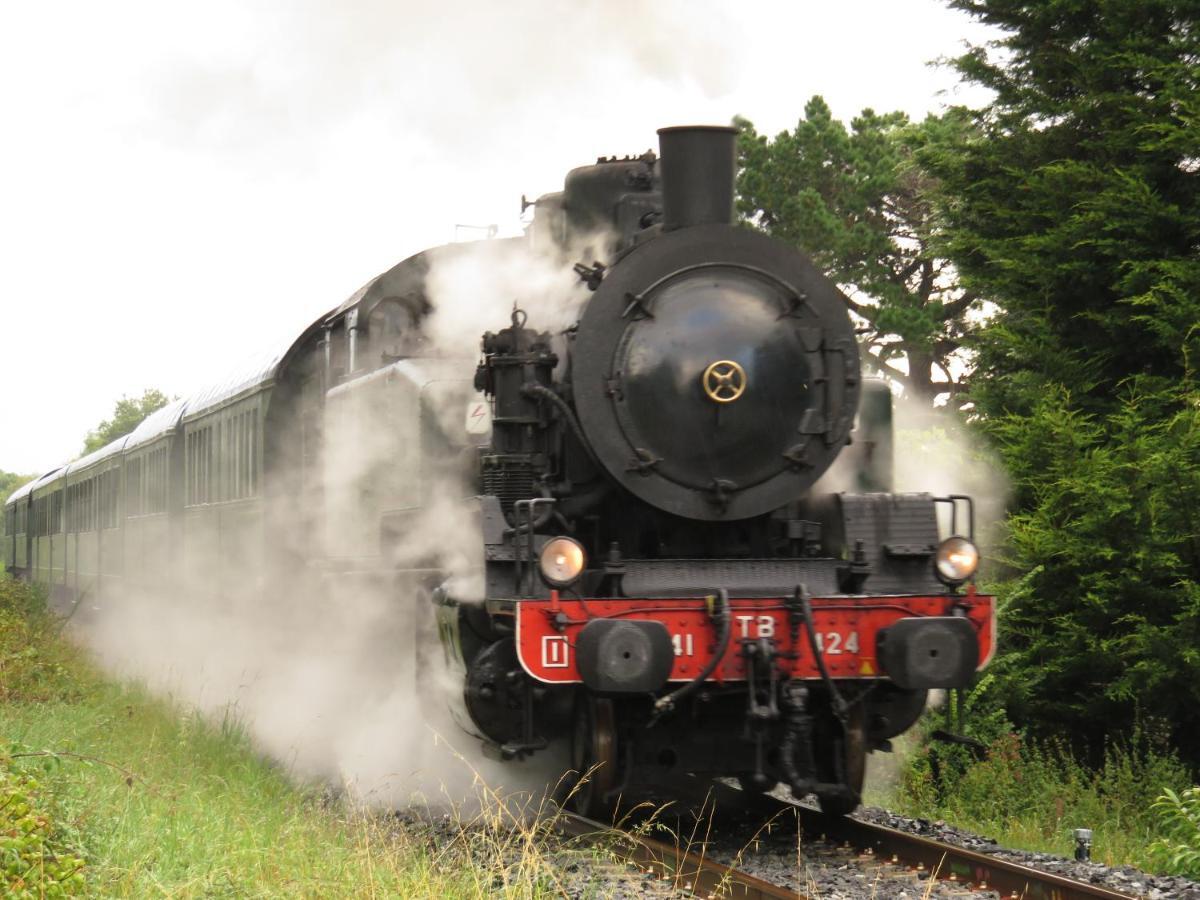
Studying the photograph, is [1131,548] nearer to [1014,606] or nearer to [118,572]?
[1014,606]

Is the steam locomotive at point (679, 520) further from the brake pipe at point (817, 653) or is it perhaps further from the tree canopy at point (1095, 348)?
the tree canopy at point (1095, 348)

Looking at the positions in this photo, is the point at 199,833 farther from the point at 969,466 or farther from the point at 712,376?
the point at 969,466

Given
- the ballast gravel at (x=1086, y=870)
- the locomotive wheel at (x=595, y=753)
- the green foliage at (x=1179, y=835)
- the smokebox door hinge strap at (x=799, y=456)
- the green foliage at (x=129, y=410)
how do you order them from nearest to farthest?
the ballast gravel at (x=1086, y=870), the green foliage at (x=1179, y=835), the locomotive wheel at (x=595, y=753), the smokebox door hinge strap at (x=799, y=456), the green foliage at (x=129, y=410)

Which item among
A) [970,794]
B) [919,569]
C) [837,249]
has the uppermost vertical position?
[837,249]

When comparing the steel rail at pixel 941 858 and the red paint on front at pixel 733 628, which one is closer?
the steel rail at pixel 941 858

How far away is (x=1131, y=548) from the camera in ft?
27.7

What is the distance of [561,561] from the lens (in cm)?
→ 573

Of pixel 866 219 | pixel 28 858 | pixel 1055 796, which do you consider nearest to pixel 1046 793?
pixel 1055 796

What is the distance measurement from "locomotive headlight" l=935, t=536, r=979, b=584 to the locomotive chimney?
68.5 inches

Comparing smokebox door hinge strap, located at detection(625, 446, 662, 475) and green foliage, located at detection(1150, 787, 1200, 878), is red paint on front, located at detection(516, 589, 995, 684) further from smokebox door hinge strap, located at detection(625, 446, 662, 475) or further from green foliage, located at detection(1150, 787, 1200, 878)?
green foliage, located at detection(1150, 787, 1200, 878)

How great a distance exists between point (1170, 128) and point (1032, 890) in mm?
5607

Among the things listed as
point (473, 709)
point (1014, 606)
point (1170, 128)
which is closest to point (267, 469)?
point (473, 709)

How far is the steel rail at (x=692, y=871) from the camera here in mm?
4914

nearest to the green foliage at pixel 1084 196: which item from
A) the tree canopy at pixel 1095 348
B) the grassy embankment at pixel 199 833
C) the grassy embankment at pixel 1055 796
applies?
the tree canopy at pixel 1095 348
